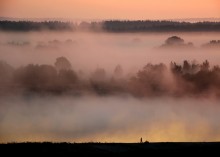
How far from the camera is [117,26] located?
645cm

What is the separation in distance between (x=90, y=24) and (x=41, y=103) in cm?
117

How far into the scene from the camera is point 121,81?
254 inches

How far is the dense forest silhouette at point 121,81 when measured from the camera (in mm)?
6426

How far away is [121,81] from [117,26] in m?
0.69
